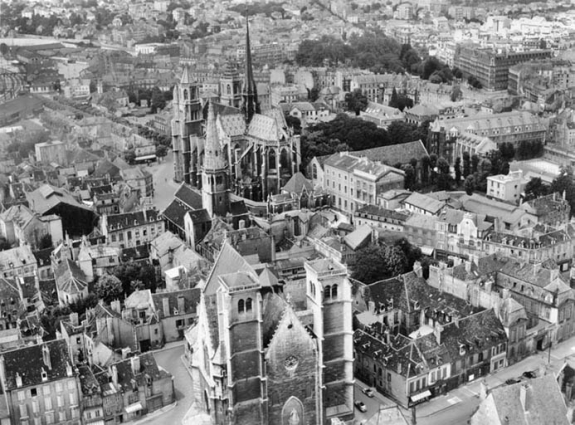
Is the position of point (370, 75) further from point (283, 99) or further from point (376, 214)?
point (376, 214)

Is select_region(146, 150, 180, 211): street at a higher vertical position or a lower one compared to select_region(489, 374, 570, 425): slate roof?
lower

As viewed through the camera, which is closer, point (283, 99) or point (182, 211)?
point (182, 211)

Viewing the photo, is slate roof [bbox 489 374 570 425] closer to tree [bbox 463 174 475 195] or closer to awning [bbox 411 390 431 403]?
awning [bbox 411 390 431 403]

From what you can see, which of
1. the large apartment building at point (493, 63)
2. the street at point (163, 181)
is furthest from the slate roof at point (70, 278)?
the large apartment building at point (493, 63)

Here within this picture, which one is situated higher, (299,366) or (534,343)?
(299,366)

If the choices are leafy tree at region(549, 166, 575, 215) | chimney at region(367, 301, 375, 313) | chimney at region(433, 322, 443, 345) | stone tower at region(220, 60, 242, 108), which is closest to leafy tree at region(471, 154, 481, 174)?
leafy tree at region(549, 166, 575, 215)

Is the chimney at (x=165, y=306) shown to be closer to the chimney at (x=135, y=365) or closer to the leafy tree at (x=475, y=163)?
the chimney at (x=135, y=365)

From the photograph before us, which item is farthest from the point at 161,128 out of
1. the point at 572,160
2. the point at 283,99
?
the point at 572,160
